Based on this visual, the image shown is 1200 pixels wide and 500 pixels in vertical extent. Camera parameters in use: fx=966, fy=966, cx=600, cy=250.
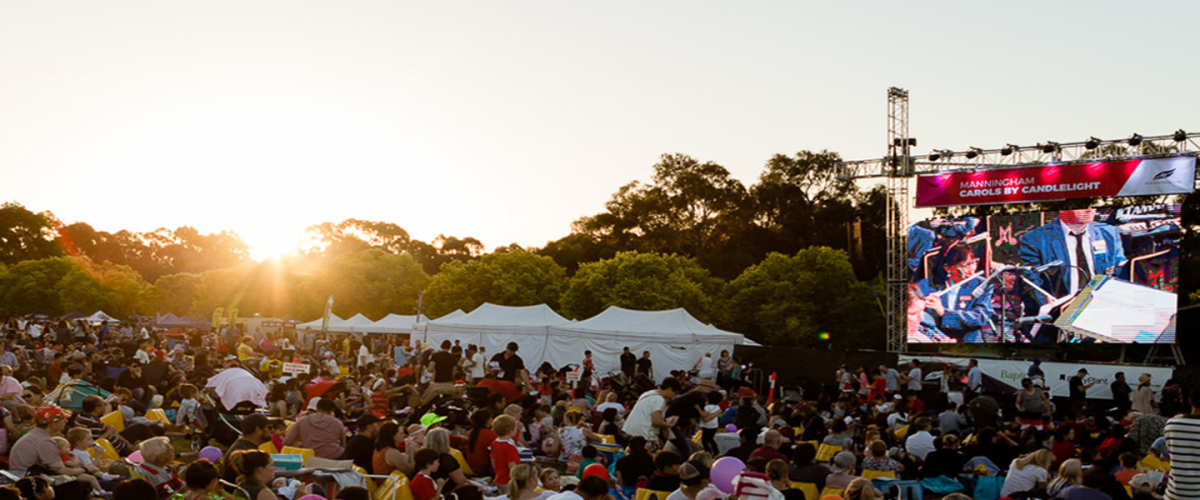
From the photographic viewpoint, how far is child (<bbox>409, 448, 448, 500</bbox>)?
7297 mm

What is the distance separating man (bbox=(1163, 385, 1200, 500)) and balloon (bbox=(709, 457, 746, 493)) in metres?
2.83

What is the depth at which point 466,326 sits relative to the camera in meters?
27.3

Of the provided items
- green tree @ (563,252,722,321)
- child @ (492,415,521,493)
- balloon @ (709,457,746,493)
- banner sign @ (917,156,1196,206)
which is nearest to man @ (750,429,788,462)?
balloon @ (709,457,746,493)

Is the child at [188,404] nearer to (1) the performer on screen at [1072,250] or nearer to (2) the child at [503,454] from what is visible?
(2) the child at [503,454]

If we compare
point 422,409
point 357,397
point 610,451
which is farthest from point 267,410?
point 610,451

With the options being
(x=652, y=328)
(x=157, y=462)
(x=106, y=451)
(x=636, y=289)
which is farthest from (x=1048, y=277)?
(x=157, y=462)

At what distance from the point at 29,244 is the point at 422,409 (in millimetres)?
92268

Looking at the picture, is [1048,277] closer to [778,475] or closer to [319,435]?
[778,475]

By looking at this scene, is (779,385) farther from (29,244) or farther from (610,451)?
(29,244)

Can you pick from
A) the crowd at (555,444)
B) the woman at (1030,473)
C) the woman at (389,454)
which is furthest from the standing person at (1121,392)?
the woman at (389,454)

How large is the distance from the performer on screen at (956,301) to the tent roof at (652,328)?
19.8 ft

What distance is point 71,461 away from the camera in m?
8.16

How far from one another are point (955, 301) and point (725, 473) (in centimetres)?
2277

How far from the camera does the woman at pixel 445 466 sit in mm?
7680
